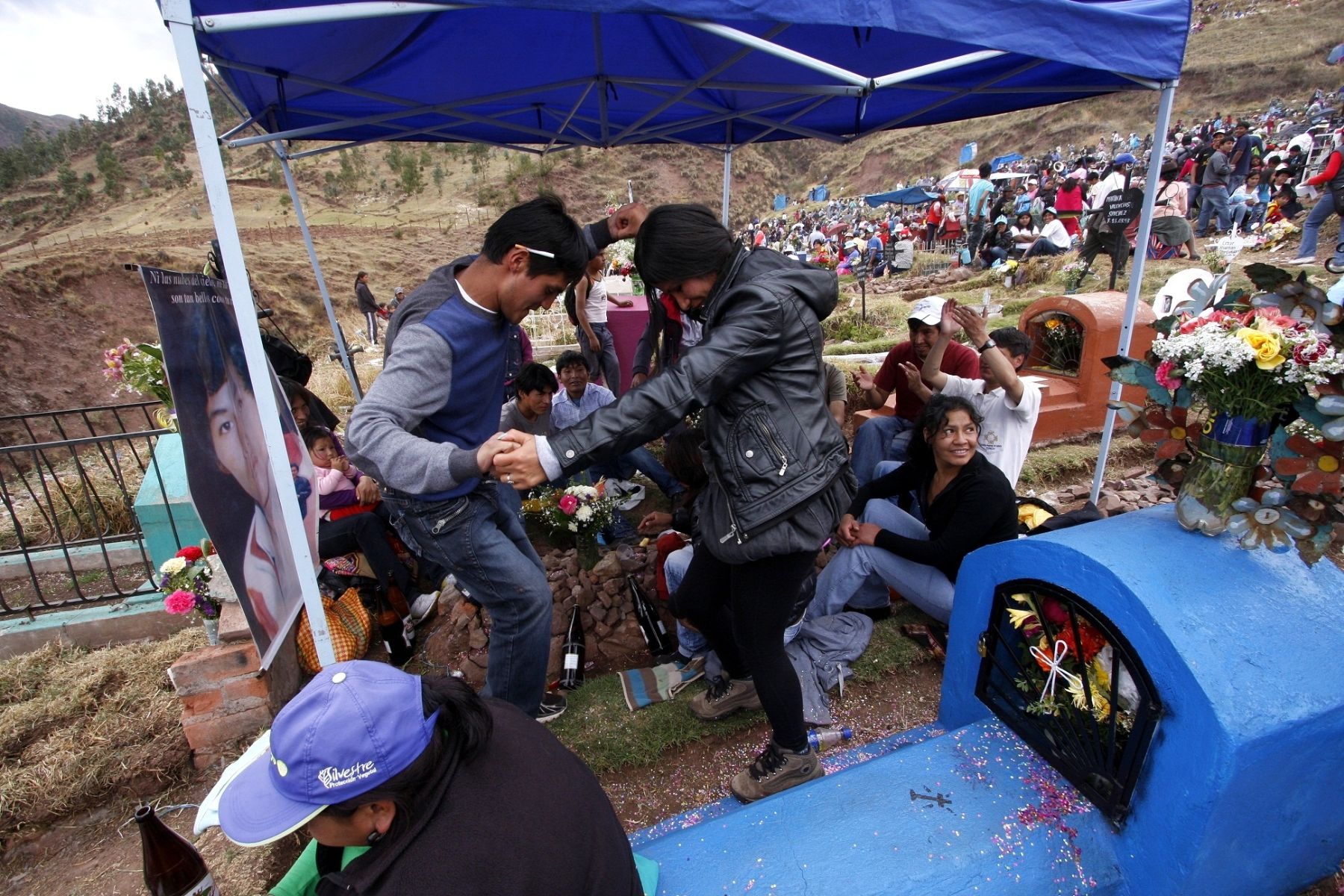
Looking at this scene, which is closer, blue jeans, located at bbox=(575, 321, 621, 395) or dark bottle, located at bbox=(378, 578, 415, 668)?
dark bottle, located at bbox=(378, 578, 415, 668)

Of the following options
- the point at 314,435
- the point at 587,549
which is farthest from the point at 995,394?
the point at 314,435

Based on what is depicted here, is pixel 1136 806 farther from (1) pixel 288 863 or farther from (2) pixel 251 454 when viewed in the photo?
(2) pixel 251 454

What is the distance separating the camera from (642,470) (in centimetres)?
488

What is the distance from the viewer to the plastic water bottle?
2648 mm

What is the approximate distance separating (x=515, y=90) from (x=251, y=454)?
255cm

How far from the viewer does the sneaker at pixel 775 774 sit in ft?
7.18

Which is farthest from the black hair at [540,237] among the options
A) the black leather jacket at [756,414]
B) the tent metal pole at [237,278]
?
the tent metal pole at [237,278]

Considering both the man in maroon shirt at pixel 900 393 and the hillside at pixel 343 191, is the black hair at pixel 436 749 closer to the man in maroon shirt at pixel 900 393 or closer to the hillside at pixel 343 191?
the man in maroon shirt at pixel 900 393

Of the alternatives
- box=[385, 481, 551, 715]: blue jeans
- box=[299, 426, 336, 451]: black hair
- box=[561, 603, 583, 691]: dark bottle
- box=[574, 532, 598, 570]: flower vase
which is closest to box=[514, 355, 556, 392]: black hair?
box=[574, 532, 598, 570]: flower vase

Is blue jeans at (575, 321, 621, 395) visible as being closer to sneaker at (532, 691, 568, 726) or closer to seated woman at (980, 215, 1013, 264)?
sneaker at (532, 691, 568, 726)

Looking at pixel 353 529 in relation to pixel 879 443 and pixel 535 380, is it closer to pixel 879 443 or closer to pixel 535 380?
pixel 535 380

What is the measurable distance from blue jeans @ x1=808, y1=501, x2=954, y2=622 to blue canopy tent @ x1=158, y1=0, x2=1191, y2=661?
1767 millimetres

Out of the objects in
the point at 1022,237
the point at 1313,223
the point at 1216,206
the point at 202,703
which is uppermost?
the point at 1216,206

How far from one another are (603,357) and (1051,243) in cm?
1132
